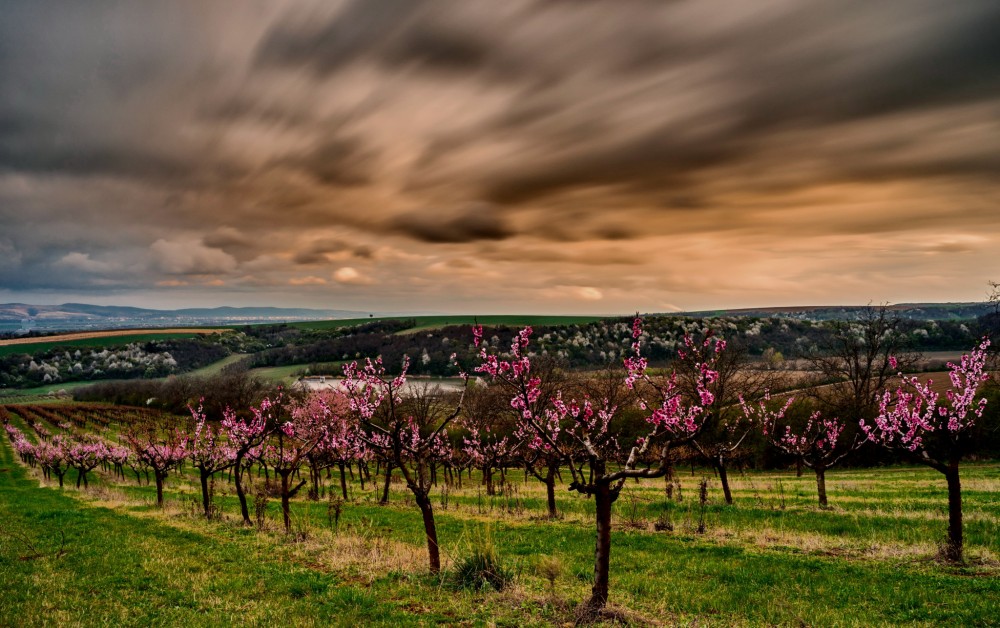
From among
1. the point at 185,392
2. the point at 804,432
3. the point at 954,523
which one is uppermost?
the point at 954,523

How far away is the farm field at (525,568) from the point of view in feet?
38.4

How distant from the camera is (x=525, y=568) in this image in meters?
16.6

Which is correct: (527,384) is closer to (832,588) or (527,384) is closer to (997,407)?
(832,588)

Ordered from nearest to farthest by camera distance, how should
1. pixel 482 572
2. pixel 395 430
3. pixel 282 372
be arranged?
pixel 482 572 → pixel 395 430 → pixel 282 372

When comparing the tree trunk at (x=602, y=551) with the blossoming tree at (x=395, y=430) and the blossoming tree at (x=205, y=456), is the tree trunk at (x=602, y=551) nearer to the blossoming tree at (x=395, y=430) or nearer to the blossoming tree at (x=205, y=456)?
the blossoming tree at (x=395, y=430)

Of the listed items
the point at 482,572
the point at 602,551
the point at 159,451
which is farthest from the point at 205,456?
the point at 602,551

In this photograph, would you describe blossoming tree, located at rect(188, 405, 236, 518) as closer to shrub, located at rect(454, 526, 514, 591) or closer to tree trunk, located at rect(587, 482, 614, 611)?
shrub, located at rect(454, 526, 514, 591)

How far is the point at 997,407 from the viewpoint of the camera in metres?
61.1

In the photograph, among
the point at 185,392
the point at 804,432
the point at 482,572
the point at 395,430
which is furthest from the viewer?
the point at 185,392

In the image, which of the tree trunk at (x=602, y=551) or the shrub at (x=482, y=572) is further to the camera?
the shrub at (x=482, y=572)

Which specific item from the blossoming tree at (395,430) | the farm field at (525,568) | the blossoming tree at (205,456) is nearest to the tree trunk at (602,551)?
the farm field at (525,568)

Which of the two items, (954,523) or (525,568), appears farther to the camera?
(525,568)

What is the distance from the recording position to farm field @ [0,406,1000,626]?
38.4ft

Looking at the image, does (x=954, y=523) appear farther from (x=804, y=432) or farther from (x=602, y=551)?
(x=804, y=432)
